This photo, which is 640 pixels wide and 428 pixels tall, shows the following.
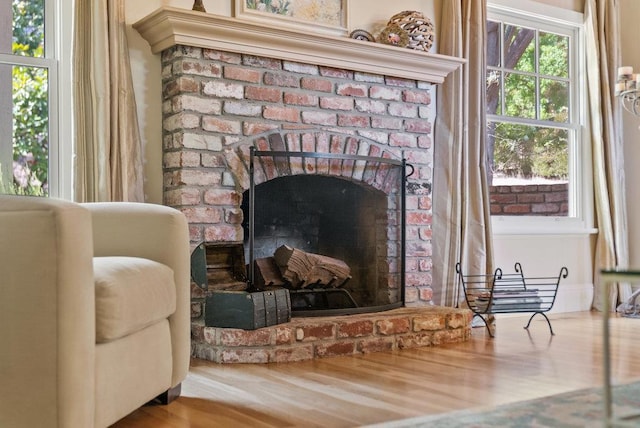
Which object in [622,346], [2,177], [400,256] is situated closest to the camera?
[2,177]

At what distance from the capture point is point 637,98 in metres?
4.64

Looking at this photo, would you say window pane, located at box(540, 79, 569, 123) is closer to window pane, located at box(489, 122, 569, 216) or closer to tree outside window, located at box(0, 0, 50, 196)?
window pane, located at box(489, 122, 569, 216)

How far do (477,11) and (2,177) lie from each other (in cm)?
302

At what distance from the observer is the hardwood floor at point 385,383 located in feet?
8.11

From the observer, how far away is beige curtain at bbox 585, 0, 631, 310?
18.9 ft

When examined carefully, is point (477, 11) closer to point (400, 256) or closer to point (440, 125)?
point (440, 125)

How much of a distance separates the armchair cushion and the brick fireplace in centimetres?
108

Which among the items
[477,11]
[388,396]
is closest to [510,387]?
[388,396]

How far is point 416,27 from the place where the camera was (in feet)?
14.8

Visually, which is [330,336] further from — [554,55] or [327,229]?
[554,55]

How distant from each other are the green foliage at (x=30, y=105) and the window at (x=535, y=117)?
2.90m

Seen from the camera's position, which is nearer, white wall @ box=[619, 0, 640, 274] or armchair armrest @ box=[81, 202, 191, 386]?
armchair armrest @ box=[81, 202, 191, 386]

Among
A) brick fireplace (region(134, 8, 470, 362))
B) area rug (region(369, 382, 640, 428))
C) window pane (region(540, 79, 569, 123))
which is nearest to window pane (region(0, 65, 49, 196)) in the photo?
brick fireplace (region(134, 8, 470, 362))

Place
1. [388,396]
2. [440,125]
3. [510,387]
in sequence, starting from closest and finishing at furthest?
[388,396], [510,387], [440,125]
